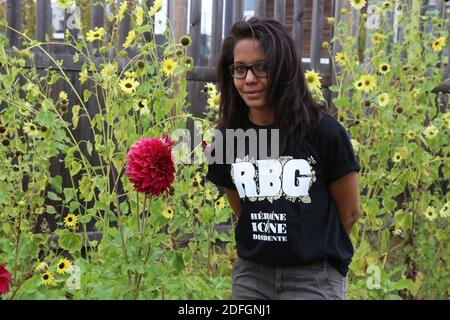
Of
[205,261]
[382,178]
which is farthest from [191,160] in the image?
[382,178]

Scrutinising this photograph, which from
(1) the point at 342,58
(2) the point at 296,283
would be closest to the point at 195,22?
(1) the point at 342,58

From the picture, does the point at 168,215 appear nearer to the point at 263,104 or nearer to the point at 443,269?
the point at 263,104

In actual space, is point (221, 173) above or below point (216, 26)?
below

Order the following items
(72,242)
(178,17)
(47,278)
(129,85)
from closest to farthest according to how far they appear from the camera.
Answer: (47,278) → (72,242) → (129,85) → (178,17)

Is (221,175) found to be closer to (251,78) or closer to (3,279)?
(251,78)

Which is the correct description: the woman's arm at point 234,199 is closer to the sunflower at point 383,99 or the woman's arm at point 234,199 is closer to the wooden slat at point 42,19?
the sunflower at point 383,99

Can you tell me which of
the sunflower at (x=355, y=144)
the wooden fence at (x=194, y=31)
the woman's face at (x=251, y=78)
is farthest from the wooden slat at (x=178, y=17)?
the woman's face at (x=251, y=78)

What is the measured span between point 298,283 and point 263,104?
0.53 m

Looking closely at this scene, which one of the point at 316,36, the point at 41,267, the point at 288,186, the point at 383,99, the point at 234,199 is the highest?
the point at 316,36

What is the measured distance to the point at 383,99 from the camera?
3.53 meters

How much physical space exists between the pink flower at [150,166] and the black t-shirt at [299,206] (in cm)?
26

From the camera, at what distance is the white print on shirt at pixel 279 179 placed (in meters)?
2.21

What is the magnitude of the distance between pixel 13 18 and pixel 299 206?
2.14 metres

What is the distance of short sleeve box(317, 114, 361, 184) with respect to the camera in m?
2.22
